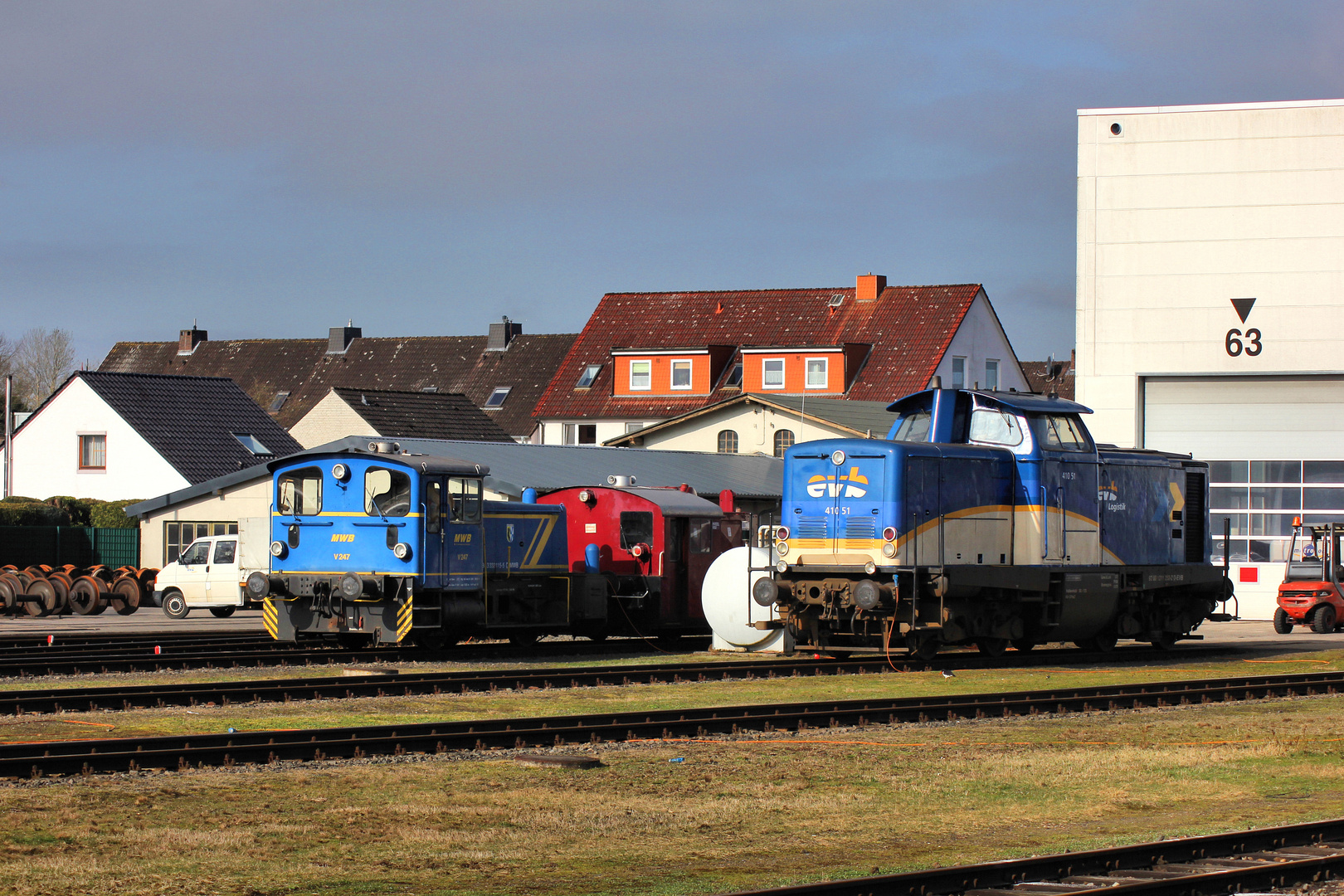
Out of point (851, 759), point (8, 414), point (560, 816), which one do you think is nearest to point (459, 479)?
point (851, 759)

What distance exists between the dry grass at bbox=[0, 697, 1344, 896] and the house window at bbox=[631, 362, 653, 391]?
50.1 meters

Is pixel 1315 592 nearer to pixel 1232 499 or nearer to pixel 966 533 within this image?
pixel 1232 499

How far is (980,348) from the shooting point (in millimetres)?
64688

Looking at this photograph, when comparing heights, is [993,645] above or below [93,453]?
below

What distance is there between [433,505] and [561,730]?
922cm

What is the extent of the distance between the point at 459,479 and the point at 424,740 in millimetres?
10336

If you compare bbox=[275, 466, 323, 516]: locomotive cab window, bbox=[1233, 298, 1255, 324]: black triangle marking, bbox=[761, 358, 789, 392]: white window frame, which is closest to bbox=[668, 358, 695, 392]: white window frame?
bbox=[761, 358, 789, 392]: white window frame

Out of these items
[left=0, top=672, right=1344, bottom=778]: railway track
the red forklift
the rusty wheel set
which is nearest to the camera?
[left=0, top=672, right=1344, bottom=778]: railway track

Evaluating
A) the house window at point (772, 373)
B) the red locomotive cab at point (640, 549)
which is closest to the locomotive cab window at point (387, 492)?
the red locomotive cab at point (640, 549)

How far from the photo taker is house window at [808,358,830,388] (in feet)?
205

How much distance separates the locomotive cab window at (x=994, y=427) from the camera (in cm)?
2283

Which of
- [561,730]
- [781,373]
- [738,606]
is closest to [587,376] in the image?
[781,373]

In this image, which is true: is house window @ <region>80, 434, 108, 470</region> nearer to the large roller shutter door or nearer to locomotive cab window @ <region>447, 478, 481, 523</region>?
locomotive cab window @ <region>447, 478, 481, 523</region>

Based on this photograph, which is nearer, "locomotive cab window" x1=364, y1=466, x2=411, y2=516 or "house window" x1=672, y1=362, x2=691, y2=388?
"locomotive cab window" x1=364, y1=466, x2=411, y2=516
